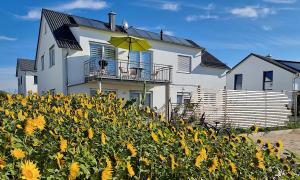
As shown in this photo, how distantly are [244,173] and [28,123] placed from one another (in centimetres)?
148

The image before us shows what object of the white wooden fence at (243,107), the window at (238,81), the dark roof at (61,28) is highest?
the dark roof at (61,28)

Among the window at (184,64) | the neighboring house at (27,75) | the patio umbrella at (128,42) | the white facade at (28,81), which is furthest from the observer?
the neighboring house at (27,75)

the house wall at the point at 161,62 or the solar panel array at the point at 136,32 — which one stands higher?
the solar panel array at the point at 136,32

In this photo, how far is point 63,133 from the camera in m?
2.02

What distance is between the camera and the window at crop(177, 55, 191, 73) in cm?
1947

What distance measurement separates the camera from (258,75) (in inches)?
1069

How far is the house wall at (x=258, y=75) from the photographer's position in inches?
966

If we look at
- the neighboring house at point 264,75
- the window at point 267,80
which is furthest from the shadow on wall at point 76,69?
the window at point 267,80

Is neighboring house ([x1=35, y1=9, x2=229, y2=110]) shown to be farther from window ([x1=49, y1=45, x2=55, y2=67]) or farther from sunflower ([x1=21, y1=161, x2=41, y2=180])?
sunflower ([x1=21, y1=161, x2=41, y2=180])

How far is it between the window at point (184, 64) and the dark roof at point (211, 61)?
152cm

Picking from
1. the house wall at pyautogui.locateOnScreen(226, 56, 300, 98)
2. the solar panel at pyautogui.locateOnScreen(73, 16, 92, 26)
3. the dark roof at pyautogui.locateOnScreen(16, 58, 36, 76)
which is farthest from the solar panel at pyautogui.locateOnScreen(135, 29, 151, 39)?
the dark roof at pyautogui.locateOnScreen(16, 58, 36, 76)

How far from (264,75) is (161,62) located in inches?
527

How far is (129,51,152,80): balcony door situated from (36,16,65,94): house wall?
4.09m

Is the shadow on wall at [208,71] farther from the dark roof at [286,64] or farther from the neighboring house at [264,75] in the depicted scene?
the dark roof at [286,64]
